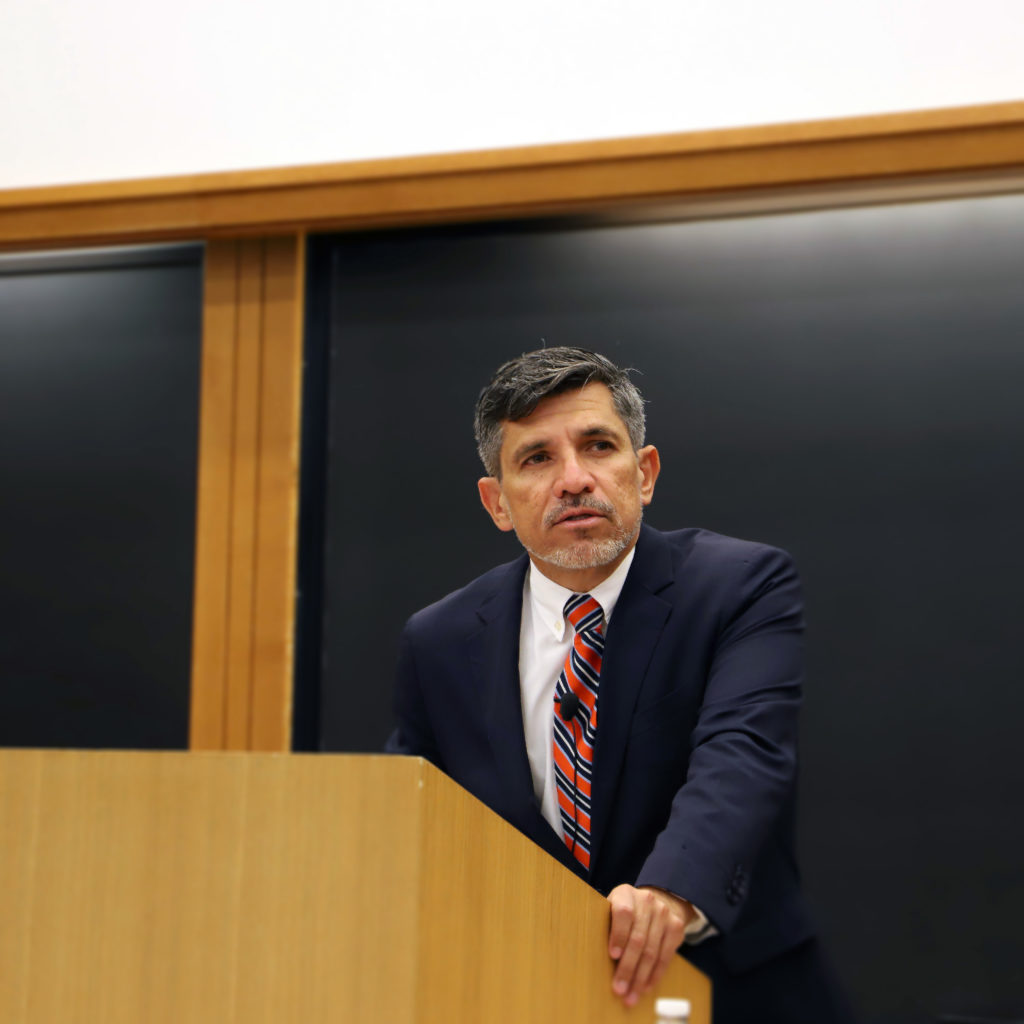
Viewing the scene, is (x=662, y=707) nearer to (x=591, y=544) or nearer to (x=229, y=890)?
(x=591, y=544)

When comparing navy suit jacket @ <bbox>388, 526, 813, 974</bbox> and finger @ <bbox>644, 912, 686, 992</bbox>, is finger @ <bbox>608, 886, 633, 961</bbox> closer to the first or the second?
finger @ <bbox>644, 912, 686, 992</bbox>

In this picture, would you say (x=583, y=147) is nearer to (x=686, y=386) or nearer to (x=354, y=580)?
(x=686, y=386)

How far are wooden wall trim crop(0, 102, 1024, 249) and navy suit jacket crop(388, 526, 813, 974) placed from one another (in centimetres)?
79

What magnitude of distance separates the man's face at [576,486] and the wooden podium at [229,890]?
880 millimetres

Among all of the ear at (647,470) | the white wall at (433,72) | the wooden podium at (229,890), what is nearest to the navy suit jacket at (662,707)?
the ear at (647,470)

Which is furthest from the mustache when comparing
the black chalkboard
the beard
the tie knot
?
the black chalkboard

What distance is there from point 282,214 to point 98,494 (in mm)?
709

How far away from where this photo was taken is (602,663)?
5.74 ft

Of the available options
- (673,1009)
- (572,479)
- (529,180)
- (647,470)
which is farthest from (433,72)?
(673,1009)

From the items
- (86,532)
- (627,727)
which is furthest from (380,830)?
(86,532)

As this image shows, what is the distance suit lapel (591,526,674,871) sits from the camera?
67.0 inches

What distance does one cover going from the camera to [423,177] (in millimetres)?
2555

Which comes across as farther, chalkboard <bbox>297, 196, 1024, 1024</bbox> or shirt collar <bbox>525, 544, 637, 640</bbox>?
chalkboard <bbox>297, 196, 1024, 1024</bbox>

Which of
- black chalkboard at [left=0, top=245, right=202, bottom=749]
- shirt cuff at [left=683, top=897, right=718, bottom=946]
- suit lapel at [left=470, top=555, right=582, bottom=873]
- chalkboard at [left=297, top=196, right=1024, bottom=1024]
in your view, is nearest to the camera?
shirt cuff at [left=683, top=897, right=718, bottom=946]
